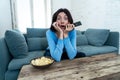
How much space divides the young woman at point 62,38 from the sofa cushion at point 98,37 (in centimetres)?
120

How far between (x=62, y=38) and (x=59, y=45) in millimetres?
86

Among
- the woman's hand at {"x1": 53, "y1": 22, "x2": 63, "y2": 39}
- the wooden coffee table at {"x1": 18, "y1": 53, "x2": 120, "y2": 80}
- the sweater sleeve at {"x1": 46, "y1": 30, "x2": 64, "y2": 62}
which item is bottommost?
the wooden coffee table at {"x1": 18, "y1": 53, "x2": 120, "y2": 80}

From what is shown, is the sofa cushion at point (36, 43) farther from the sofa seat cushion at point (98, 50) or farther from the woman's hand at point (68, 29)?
the woman's hand at point (68, 29)

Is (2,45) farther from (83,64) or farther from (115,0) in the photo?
(115,0)

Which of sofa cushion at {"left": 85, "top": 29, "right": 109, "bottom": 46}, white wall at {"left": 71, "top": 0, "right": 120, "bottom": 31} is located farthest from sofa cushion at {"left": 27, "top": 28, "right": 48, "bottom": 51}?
white wall at {"left": 71, "top": 0, "right": 120, "bottom": 31}

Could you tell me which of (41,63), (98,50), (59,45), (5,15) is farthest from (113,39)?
(5,15)

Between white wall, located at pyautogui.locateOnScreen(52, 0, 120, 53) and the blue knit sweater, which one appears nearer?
the blue knit sweater

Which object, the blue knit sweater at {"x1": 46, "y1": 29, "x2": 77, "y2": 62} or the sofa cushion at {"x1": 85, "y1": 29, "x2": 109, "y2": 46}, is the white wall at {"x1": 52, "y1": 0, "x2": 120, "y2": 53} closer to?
the sofa cushion at {"x1": 85, "y1": 29, "x2": 109, "y2": 46}

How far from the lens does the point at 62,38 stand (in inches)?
60.9

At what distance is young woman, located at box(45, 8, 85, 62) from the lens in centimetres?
152

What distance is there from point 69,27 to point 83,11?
7.68 ft

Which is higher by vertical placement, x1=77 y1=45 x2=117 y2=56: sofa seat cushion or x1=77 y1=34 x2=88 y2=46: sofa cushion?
x1=77 y1=34 x2=88 y2=46: sofa cushion

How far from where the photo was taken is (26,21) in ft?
13.1

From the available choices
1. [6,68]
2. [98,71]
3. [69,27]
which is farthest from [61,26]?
[6,68]
